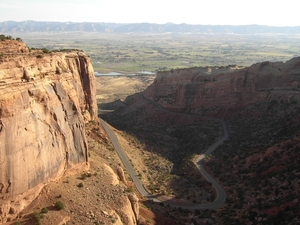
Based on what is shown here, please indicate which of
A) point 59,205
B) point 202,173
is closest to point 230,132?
point 202,173

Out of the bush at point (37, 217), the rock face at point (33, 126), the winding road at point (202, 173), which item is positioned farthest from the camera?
the winding road at point (202, 173)

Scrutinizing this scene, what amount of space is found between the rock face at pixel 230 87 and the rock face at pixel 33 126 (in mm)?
54770

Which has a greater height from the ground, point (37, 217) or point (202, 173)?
point (37, 217)

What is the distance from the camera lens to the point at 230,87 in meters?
84.8

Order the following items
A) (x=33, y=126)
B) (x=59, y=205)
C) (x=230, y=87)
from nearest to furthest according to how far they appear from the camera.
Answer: (x=59, y=205) < (x=33, y=126) < (x=230, y=87)

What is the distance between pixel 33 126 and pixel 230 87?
6513 centimetres

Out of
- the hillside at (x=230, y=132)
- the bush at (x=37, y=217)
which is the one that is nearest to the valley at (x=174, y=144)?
the bush at (x=37, y=217)

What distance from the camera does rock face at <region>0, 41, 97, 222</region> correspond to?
26.2 metres

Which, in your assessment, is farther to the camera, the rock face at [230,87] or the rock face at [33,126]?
the rock face at [230,87]

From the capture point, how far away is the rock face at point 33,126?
86.1ft

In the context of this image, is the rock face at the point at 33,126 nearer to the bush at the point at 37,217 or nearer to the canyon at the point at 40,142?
the canyon at the point at 40,142

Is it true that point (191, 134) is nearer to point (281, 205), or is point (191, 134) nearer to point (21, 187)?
point (281, 205)

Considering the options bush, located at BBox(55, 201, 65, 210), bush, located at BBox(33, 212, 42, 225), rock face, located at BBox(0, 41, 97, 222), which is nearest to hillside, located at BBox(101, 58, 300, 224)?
bush, located at BBox(55, 201, 65, 210)

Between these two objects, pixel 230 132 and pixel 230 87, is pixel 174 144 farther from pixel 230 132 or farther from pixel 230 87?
pixel 230 87
